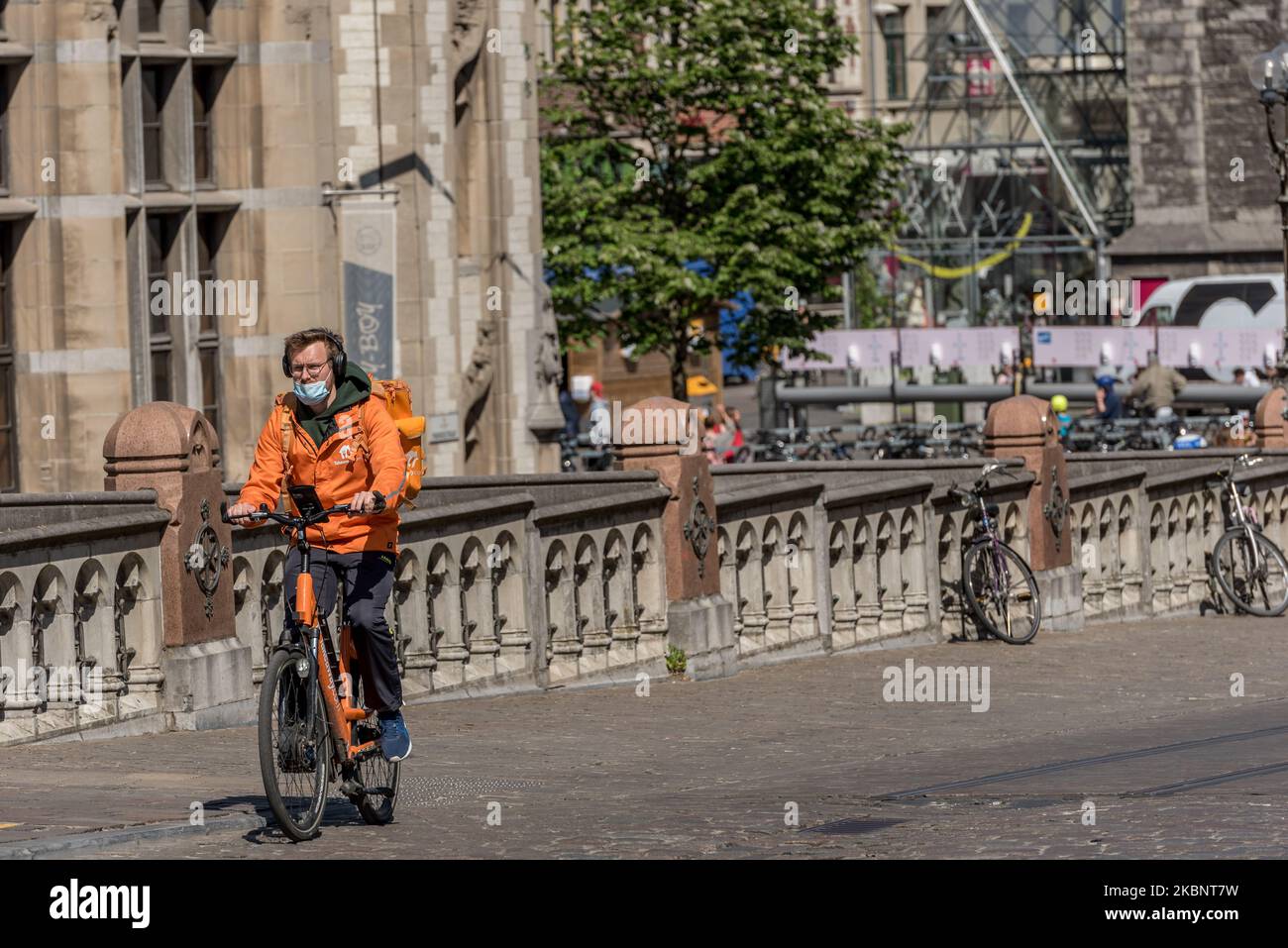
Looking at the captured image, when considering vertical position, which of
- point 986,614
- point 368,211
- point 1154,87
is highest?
point 1154,87

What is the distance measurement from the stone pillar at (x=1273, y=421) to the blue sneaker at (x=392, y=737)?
18.1 m

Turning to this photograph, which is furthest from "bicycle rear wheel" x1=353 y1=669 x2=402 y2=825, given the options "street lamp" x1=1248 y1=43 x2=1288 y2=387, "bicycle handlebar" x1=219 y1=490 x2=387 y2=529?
"street lamp" x1=1248 y1=43 x2=1288 y2=387

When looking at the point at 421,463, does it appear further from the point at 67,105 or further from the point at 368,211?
the point at 368,211

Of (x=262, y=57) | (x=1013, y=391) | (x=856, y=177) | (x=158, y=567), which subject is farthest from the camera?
(x=1013, y=391)

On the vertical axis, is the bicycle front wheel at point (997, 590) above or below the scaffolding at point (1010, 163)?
below

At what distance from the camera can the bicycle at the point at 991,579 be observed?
19.6m

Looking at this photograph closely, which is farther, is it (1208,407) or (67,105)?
Result: (1208,407)

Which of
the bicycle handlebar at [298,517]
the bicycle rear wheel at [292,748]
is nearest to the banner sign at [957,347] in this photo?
the bicycle handlebar at [298,517]

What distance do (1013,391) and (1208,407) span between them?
11.4 feet

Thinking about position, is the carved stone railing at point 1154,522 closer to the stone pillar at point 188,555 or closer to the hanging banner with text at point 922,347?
the stone pillar at point 188,555

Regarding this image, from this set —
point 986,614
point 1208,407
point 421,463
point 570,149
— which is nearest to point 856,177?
point 570,149

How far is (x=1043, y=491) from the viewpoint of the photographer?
69.0ft

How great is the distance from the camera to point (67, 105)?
19625 mm

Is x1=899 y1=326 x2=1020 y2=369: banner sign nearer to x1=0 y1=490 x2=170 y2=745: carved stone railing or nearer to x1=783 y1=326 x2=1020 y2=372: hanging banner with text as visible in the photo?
x1=783 y1=326 x2=1020 y2=372: hanging banner with text
